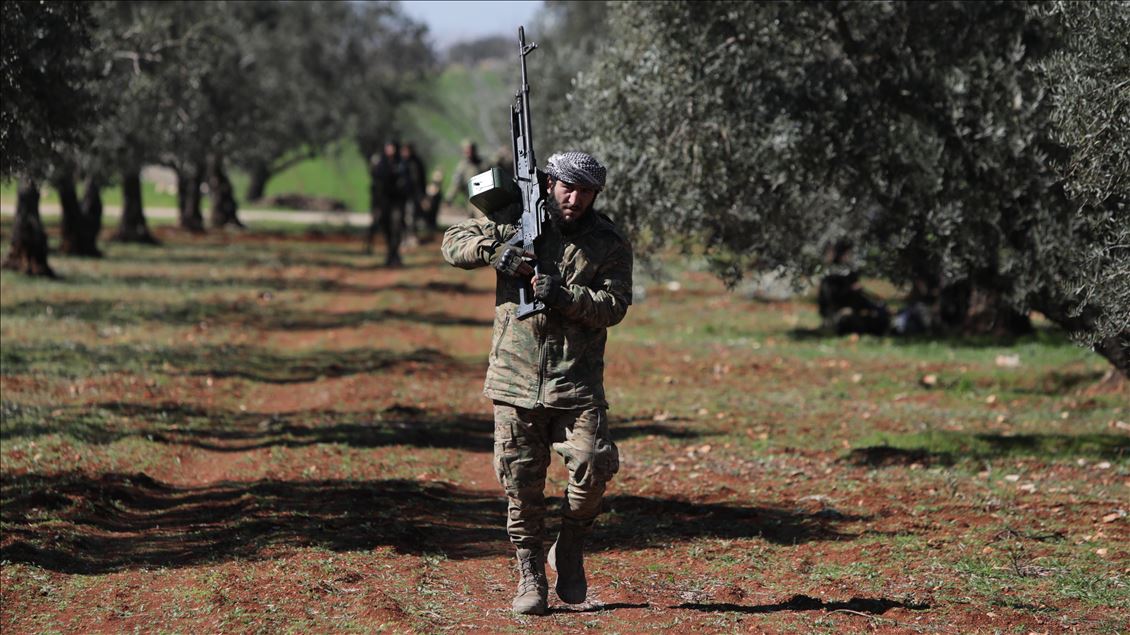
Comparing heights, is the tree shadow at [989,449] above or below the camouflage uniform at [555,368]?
below

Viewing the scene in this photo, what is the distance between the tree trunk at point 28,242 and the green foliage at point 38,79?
37.7ft

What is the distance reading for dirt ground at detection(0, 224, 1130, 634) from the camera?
802cm

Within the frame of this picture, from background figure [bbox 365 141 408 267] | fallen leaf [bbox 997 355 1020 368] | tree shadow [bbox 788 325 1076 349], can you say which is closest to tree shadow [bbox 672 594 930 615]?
fallen leaf [bbox 997 355 1020 368]

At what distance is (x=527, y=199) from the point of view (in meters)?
7.32

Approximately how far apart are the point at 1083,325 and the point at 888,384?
4.82 meters

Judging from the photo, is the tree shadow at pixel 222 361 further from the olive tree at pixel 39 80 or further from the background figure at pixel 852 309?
the background figure at pixel 852 309

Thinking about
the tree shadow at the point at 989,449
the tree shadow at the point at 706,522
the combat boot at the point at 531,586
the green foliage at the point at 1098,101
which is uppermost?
the green foliage at the point at 1098,101

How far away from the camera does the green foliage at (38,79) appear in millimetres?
11641

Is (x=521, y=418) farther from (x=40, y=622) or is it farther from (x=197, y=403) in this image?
(x=197, y=403)

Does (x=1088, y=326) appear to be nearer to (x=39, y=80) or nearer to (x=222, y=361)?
(x=39, y=80)

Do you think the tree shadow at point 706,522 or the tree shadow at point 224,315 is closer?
the tree shadow at point 706,522

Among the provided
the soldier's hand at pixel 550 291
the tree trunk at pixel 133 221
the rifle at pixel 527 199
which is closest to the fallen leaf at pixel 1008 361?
the rifle at pixel 527 199

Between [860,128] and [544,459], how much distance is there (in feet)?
23.8

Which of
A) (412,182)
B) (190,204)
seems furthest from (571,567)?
(190,204)
